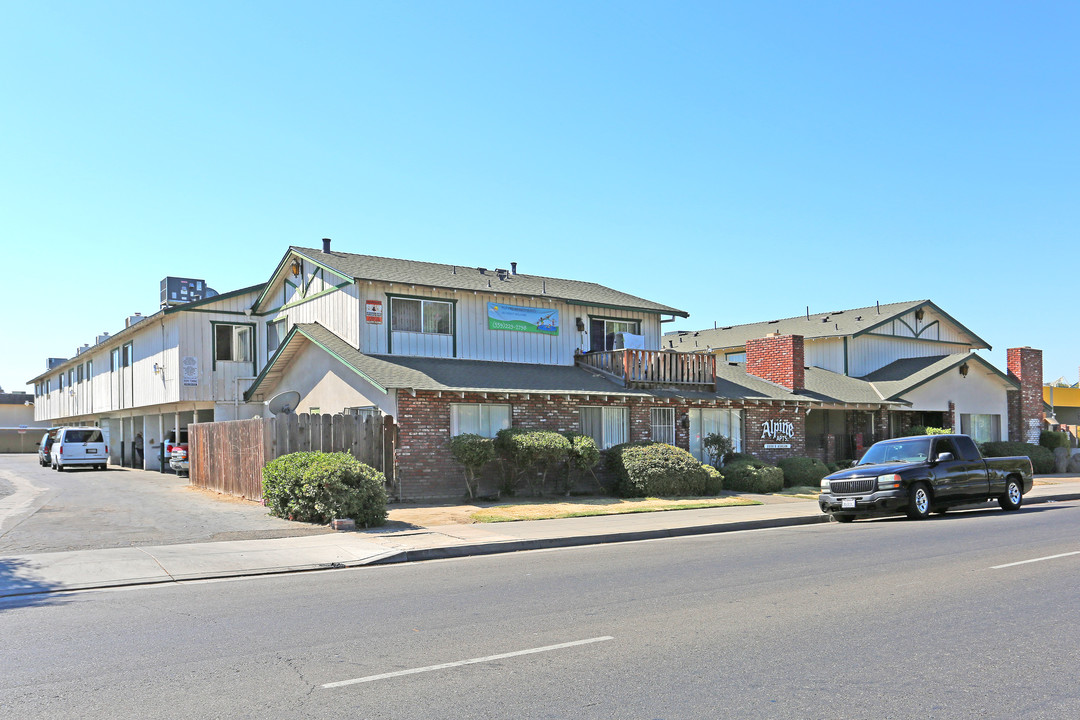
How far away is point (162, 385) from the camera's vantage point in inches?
1300

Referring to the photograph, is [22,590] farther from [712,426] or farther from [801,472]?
[801,472]

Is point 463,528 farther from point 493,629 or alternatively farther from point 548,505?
point 493,629

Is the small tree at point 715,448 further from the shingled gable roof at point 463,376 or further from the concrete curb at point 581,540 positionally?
the concrete curb at point 581,540

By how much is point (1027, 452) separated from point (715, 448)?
49.1 feet

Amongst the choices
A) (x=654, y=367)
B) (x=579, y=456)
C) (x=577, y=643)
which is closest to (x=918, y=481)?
(x=579, y=456)

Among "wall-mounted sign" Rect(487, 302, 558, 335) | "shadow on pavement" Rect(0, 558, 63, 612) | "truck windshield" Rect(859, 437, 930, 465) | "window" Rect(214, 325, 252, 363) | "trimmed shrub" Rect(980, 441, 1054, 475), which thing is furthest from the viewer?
"trimmed shrub" Rect(980, 441, 1054, 475)

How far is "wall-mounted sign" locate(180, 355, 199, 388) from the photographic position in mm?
31734

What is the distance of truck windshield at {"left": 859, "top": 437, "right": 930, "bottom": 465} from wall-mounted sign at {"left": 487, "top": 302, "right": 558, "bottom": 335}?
11118mm

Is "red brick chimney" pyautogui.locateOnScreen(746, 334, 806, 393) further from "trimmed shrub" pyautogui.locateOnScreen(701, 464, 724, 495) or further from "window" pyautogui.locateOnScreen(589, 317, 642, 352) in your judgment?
"trimmed shrub" pyautogui.locateOnScreen(701, 464, 724, 495)

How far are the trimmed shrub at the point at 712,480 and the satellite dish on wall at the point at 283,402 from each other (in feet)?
36.8

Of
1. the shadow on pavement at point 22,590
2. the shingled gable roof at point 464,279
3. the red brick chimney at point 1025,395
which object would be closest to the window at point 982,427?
the red brick chimney at point 1025,395

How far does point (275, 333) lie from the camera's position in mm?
31125

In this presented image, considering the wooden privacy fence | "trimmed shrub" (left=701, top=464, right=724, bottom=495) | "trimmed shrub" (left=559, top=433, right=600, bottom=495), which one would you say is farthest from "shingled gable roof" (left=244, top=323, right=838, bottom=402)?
"trimmed shrub" (left=701, top=464, right=724, bottom=495)

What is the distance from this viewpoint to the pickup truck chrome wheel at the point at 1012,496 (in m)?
19.2
